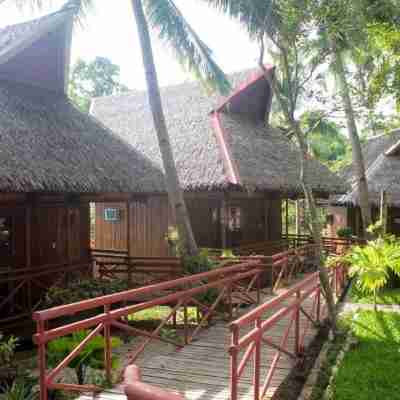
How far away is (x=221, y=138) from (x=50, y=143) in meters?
4.96

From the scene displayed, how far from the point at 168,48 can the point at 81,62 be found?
2431 cm

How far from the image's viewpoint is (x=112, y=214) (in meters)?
14.2

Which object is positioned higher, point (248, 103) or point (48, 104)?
point (248, 103)

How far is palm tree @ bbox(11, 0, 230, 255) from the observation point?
9.00m

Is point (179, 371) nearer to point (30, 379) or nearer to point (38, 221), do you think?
point (30, 379)

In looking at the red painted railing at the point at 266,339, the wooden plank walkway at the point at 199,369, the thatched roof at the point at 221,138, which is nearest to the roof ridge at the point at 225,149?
the thatched roof at the point at 221,138

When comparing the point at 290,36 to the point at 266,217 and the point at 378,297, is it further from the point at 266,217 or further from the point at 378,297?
the point at 266,217

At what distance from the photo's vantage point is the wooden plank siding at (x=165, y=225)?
43.0 feet

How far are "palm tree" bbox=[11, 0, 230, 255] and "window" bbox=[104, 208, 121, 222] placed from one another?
17.0 feet

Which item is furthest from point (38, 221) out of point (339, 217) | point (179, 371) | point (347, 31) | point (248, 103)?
point (339, 217)

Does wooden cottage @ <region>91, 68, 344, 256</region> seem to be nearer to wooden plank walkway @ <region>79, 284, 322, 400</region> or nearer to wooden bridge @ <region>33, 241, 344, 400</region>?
wooden bridge @ <region>33, 241, 344, 400</region>

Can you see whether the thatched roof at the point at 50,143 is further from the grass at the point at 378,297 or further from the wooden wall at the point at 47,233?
the grass at the point at 378,297

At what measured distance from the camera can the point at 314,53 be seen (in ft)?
Answer: 28.0

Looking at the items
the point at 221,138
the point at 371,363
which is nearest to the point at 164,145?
the point at 221,138
